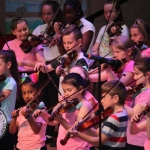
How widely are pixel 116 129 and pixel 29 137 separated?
2.76 feet

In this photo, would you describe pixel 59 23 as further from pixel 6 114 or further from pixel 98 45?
pixel 6 114

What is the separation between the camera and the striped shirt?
3.05 meters

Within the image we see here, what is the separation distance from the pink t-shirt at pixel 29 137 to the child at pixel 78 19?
35.6 inches

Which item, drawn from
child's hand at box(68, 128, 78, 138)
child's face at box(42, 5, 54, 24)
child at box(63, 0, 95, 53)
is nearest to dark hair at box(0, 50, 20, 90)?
child at box(63, 0, 95, 53)

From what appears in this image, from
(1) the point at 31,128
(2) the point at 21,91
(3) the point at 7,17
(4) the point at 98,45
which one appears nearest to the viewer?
(1) the point at 31,128

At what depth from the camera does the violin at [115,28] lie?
14.3 ft

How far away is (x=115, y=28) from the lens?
4383mm

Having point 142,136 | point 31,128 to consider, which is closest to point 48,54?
point 31,128

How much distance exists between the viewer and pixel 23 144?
3676 mm

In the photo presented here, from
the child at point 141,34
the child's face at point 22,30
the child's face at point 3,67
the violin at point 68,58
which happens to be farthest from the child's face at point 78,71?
the child's face at point 22,30

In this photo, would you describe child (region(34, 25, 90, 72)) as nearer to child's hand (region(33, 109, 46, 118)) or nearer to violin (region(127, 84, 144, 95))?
violin (region(127, 84, 144, 95))

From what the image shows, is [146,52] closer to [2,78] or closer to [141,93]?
[141,93]

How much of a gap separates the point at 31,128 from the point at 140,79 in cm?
83

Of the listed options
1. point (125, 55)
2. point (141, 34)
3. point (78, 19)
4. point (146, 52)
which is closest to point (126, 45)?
point (125, 55)
